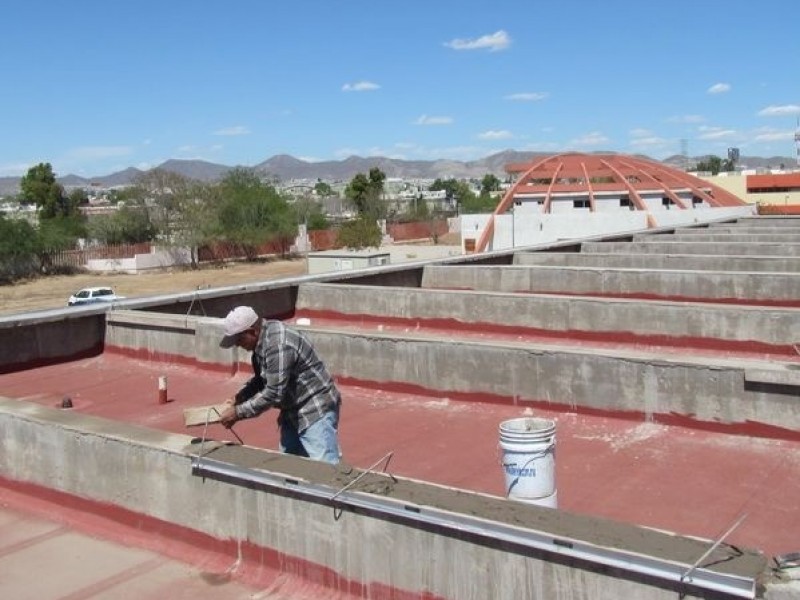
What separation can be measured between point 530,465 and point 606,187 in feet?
190

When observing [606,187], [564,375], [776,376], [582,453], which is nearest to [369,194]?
[606,187]

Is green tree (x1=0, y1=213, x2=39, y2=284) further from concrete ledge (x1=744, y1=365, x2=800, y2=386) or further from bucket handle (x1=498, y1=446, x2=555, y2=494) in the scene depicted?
bucket handle (x1=498, y1=446, x2=555, y2=494)

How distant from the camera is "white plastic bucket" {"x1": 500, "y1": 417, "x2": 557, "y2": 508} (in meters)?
4.84

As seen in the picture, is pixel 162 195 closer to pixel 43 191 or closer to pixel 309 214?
pixel 309 214

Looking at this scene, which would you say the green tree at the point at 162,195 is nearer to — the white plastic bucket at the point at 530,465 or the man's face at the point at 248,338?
the man's face at the point at 248,338

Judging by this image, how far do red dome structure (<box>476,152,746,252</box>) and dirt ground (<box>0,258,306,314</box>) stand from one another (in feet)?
54.0

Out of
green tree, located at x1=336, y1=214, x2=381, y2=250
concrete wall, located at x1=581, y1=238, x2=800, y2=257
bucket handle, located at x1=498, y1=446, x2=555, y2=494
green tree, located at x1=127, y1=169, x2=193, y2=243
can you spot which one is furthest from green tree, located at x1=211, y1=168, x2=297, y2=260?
bucket handle, located at x1=498, y1=446, x2=555, y2=494

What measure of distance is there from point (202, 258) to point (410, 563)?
2369 inches

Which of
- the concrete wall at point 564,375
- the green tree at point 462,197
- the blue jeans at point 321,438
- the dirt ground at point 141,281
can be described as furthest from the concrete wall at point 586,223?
the green tree at point 462,197

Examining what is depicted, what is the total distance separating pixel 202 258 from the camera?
2469 inches

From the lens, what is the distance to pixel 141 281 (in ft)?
173

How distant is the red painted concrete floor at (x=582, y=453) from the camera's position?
6.13 metres

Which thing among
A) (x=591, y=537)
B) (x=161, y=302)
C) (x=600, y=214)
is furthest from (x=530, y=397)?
(x=600, y=214)

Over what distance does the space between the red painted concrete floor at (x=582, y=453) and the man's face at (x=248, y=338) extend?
2.42 m
